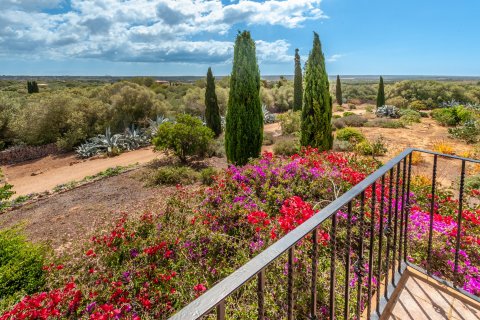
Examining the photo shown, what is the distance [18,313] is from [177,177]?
17.4 ft

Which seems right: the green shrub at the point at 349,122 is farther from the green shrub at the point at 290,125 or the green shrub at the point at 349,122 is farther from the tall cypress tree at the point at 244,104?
the tall cypress tree at the point at 244,104

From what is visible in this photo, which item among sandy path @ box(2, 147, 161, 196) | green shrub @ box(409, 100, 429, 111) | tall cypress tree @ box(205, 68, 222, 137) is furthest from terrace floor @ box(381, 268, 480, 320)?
green shrub @ box(409, 100, 429, 111)

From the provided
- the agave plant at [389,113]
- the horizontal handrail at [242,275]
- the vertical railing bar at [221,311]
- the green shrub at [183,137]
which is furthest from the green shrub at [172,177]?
the agave plant at [389,113]

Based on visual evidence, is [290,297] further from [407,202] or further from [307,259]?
[307,259]

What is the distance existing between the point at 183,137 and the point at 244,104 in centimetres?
252

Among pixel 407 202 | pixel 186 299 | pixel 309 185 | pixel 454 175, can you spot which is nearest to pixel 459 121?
pixel 454 175

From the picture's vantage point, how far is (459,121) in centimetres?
1412

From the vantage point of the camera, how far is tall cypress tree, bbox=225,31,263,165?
8.07 metres

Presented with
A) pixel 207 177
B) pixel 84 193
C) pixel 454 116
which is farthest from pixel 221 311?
pixel 454 116

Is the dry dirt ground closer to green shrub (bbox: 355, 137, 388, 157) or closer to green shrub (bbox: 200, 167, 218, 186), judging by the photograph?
green shrub (bbox: 355, 137, 388, 157)

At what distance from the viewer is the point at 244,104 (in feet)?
26.7

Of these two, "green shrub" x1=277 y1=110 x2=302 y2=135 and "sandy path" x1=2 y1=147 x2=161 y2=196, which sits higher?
"green shrub" x1=277 y1=110 x2=302 y2=135

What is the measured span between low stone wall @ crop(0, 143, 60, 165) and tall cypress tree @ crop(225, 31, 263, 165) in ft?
32.0

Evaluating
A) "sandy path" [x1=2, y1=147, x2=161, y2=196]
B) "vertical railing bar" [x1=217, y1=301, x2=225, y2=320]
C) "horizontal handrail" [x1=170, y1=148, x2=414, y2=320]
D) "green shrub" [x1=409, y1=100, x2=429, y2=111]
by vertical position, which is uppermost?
"green shrub" [x1=409, y1=100, x2=429, y2=111]
